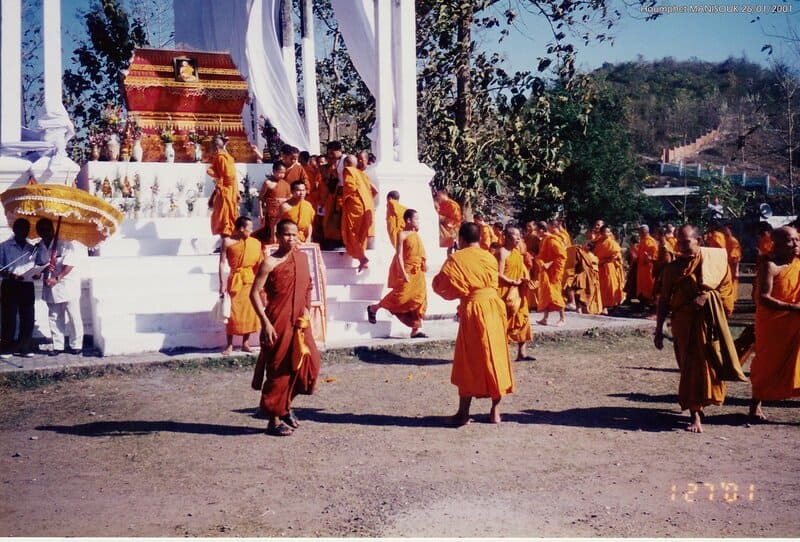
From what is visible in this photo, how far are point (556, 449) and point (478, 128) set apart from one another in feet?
39.1

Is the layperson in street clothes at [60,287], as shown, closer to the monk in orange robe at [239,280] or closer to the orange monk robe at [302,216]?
the monk in orange robe at [239,280]

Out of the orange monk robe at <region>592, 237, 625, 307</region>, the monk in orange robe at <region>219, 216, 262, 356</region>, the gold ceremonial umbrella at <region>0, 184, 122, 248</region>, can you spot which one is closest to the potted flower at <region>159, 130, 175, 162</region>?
the gold ceremonial umbrella at <region>0, 184, 122, 248</region>

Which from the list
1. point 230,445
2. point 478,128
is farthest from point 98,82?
point 230,445

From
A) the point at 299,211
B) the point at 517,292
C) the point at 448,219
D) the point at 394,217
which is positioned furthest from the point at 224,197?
the point at 448,219

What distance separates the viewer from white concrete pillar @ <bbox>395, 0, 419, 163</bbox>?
42.6 ft

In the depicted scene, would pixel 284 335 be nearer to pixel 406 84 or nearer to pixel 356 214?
pixel 356 214

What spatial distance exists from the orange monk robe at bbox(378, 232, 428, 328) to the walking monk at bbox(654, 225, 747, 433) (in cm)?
406

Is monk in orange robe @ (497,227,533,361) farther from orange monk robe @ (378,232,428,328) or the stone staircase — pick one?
the stone staircase

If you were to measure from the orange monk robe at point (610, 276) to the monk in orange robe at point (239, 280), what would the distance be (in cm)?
837

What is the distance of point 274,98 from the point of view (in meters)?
15.3

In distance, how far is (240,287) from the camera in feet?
30.1

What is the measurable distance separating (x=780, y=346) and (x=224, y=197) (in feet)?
23.7

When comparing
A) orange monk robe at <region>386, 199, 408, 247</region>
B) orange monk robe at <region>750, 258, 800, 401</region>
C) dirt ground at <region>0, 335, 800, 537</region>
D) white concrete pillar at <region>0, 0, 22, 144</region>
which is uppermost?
white concrete pillar at <region>0, 0, 22, 144</region>

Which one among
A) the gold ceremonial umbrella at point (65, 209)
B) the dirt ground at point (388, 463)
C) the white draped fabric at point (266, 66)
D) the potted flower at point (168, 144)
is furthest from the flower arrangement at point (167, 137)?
the dirt ground at point (388, 463)
